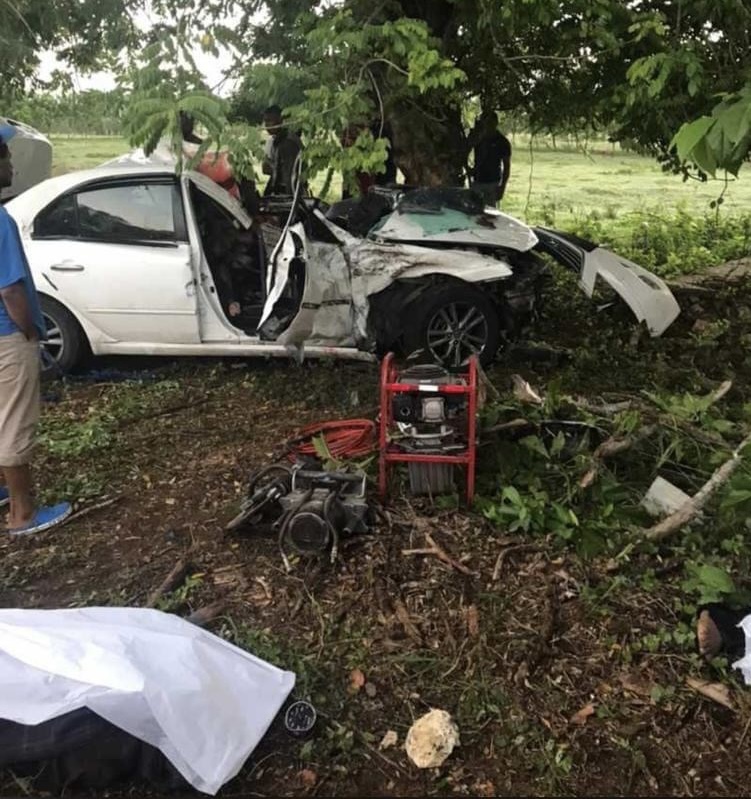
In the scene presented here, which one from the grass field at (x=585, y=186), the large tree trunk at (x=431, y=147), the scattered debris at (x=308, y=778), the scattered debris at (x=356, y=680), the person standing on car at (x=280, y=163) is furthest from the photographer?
the grass field at (x=585, y=186)

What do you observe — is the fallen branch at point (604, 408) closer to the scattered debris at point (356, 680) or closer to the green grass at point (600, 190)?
the scattered debris at point (356, 680)

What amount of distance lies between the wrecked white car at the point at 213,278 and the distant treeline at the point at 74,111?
63 centimetres

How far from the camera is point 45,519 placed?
4.02 metres

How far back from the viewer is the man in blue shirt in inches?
141

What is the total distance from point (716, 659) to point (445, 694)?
0.97 meters

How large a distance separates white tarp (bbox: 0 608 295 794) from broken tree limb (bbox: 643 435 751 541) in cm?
183

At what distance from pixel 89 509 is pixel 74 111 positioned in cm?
415

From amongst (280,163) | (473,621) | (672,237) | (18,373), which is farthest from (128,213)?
(672,237)

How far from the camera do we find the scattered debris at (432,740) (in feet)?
8.47

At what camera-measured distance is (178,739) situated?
89.7 inches

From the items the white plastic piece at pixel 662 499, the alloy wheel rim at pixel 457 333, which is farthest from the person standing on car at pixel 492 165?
the white plastic piece at pixel 662 499

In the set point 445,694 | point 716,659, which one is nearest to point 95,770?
point 445,694

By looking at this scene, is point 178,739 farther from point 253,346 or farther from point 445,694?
point 253,346

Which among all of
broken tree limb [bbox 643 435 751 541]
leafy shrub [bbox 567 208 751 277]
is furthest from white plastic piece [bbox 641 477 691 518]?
leafy shrub [bbox 567 208 751 277]
